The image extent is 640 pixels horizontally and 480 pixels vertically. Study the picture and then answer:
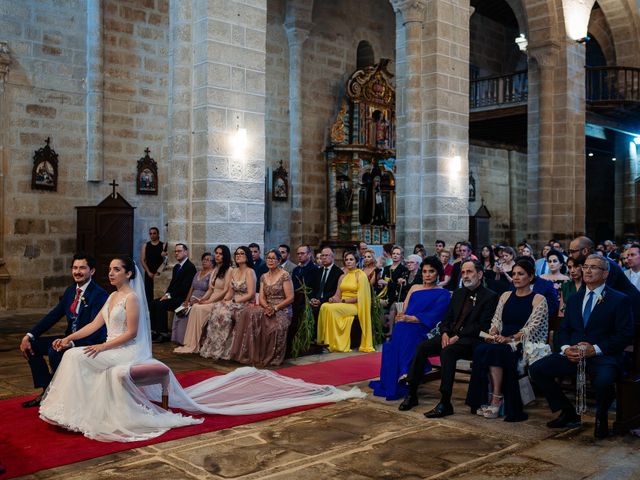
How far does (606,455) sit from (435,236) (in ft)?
24.8

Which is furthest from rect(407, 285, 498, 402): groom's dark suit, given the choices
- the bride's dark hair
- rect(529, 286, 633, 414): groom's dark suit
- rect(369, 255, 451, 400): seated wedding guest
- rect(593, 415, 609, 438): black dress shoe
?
the bride's dark hair

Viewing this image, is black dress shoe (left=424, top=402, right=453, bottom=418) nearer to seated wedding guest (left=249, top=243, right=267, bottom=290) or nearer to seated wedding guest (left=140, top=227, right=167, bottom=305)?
seated wedding guest (left=249, top=243, right=267, bottom=290)

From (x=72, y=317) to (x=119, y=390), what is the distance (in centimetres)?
96

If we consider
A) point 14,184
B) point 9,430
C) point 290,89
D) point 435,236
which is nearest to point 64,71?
point 14,184

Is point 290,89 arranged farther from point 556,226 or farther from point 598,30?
point 598,30

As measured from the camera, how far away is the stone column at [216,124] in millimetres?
9086

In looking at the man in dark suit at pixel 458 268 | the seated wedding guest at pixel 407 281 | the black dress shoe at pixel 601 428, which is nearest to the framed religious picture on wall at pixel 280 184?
the seated wedding guest at pixel 407 281

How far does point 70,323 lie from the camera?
5.58 metres

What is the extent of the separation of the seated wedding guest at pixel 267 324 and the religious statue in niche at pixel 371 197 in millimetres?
8887

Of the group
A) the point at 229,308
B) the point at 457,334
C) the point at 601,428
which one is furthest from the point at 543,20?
the point at 601,428

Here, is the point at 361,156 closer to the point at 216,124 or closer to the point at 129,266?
the point at 216,124

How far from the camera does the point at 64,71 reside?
40.2ft

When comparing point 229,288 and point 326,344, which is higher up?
point 229,288

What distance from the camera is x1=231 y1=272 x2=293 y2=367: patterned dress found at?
24.6 ft
